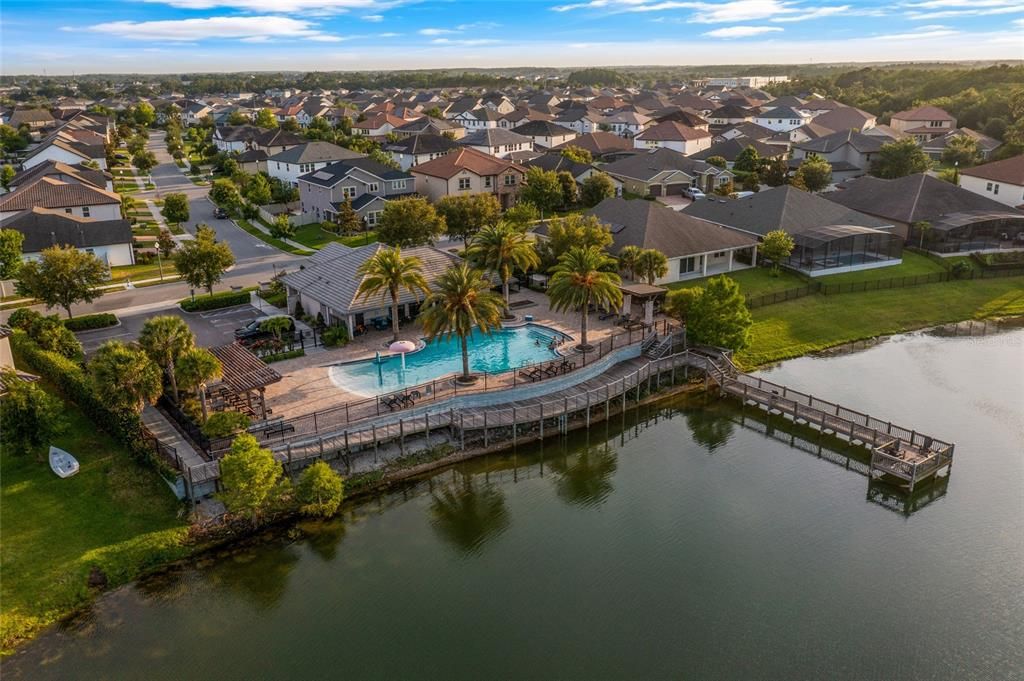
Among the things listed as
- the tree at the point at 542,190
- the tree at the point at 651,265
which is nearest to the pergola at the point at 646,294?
the tree at the point at 651,265

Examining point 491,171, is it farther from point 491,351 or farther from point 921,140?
point 921,140

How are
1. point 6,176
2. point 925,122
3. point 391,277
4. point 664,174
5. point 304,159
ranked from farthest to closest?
point 925,122 < point 6,176 < point 304,159 < point 664,174 < point 391,277

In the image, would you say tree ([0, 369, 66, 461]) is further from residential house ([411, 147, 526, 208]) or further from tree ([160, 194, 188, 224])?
residential house ([411, 147, 526, 208])

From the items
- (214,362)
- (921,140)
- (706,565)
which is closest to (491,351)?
(214,362)

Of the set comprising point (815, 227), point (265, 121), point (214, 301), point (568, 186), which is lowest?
point (214, 301)

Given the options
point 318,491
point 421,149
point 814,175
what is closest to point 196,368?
point 318,491

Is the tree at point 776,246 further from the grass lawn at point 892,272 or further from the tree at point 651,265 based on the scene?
the tree at point 651,265

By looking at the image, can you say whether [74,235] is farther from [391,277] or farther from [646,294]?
[646,294]
